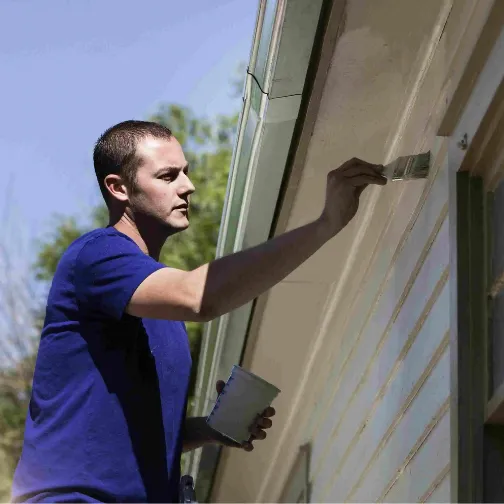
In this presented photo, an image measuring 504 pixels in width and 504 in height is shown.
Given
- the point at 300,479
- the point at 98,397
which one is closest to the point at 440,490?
the point at 98,397

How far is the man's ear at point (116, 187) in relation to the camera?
294 cm

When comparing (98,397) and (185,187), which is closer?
(98,397)

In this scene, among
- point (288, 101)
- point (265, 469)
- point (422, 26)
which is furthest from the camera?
point (265, 469)

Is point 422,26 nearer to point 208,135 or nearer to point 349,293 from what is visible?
point 349,293

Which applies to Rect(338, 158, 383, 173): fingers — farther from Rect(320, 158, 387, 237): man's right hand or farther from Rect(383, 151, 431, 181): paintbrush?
Rect(383, 151, 431, 181): paintbrush

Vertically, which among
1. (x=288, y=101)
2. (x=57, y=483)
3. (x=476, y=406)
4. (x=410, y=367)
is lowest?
(x=57, y=483)

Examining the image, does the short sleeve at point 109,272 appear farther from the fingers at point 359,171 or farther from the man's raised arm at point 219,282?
the fingers at point 359,171

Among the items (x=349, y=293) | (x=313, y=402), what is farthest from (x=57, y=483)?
Result: (x=313, y=402)

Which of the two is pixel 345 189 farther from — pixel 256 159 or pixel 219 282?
pixel 256 159

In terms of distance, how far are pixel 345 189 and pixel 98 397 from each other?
0.89 m

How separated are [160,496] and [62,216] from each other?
669 inches

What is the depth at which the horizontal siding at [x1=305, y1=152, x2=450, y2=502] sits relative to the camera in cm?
299

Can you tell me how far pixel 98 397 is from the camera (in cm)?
261

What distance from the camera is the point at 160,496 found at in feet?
8.79
